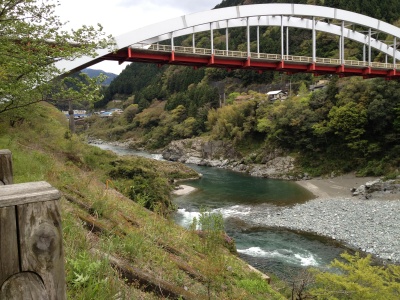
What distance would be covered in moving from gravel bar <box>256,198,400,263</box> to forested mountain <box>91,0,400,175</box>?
30.6ft

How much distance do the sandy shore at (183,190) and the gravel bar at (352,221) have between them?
843cm

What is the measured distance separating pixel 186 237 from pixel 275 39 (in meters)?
65.0

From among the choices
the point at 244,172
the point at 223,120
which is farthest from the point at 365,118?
the point at 223,120

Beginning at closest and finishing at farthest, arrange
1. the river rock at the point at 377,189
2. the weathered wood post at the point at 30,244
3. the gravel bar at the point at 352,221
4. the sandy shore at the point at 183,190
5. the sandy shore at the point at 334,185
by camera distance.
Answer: the weathered wood post at the point at 30,244 → the gravel bar at the point at 352,221 → the river rock at the point at 377,189 → the sandy shore at the point at 334,185 → the sandy shore at the point at 183,190

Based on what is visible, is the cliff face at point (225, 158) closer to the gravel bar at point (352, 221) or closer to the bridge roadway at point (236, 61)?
the gravel bar at point (352, 221)

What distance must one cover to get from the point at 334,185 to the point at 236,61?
46.2 feet

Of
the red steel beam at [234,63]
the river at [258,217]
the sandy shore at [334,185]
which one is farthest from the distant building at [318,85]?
the river at [258,217]

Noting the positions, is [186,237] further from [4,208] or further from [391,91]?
[391,91]

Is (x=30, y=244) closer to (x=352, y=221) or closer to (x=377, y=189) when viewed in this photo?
(x=352, y=221)

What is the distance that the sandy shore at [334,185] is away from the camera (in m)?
25.9

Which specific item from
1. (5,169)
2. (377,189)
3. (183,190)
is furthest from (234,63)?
(5,169)

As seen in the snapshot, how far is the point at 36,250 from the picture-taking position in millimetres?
1050

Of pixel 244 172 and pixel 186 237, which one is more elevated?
pixel 186 237

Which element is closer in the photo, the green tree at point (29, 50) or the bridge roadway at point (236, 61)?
the green tree at point (29, 50)
